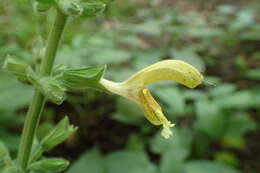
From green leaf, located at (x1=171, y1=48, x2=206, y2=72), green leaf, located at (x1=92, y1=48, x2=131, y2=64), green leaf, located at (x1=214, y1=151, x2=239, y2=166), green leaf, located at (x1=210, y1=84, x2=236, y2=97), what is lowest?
green leaf, located at (x1=214, y1=151, x2=239, y2=166)

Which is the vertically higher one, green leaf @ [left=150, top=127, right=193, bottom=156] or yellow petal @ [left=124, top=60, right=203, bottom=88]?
yellow petal @ [left=124, top=60, right=203, bottom=88]

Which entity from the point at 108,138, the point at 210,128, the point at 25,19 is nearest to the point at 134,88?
the point at 210,128

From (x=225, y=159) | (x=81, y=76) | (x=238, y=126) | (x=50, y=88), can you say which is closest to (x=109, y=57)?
(x=238, y=126)

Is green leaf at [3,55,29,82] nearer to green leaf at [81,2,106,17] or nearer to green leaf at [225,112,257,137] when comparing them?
green leaf at [81,2,106,17]

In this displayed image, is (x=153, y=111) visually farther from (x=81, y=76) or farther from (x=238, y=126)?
(x=238, y=126)

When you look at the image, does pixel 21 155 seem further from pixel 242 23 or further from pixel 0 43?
A: pixel 242 23

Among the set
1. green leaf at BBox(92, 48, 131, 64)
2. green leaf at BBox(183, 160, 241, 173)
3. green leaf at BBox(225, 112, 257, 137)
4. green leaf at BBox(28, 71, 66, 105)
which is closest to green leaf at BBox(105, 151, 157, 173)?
green leaf at BBox(183, 160, 241, 173)
